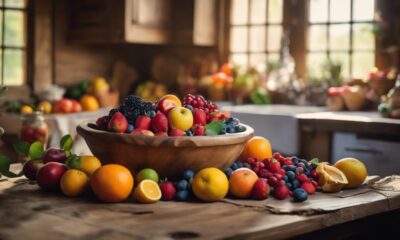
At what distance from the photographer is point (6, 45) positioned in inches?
→ 197

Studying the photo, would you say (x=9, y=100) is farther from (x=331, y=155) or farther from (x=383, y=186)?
(x=383, y=186)

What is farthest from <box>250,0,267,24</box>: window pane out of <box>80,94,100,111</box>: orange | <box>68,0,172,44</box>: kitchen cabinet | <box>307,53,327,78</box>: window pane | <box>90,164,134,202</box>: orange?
<box>90,164,134,202</box>: orange

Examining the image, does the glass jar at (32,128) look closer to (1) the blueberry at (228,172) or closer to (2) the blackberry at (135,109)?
(2) the blackberry at (135,109)

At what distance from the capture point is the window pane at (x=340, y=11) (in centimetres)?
495

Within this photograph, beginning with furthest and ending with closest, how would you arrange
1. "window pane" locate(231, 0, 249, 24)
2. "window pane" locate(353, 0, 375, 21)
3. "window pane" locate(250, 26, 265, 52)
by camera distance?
"window pane" locate(231, 0, 249, 24) < "window pane" locate(250, 26, 265, 52) < "window pane" locate(353, 0, 375, 21)

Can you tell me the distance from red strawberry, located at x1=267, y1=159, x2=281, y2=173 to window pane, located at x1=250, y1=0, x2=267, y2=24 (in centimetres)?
351

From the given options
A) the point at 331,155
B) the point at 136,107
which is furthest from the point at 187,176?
the point at 331,155

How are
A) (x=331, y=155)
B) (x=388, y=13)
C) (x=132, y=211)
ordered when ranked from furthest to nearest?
(x=388, y=13)
(x=331, y=155)
(x=132, y=211)

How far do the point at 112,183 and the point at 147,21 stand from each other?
11.5ft

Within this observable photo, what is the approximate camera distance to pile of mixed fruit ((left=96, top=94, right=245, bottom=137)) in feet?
6.39

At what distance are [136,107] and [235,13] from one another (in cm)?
372

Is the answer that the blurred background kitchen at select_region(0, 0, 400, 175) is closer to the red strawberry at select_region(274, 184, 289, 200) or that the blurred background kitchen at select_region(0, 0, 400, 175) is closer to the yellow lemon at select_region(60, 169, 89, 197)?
the red strawberry at select_region(274, 184, 289, 200)

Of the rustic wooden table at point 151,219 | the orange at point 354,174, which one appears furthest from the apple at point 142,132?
the orange at point 354,174

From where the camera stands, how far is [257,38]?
5453 millimetres
